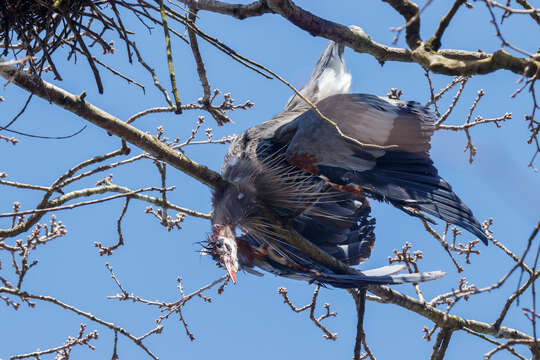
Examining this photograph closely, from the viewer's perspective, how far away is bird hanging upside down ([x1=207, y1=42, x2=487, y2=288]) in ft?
14.0

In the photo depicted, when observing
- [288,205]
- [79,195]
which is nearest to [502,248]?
[288,205]

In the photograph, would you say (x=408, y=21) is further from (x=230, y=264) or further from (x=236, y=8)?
(x=230, y=264)

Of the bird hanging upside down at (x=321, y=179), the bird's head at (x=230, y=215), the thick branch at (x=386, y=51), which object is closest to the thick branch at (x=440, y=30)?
the thick branch at (x=386, y=51)

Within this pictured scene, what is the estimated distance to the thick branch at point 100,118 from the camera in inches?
129

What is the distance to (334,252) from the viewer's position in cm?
479

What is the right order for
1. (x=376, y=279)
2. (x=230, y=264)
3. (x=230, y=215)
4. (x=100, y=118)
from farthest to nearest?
1. (x=230, y=215)
2. (x=230, y=264)
3. (x=376, y=279)
4. (x=100, y=118)

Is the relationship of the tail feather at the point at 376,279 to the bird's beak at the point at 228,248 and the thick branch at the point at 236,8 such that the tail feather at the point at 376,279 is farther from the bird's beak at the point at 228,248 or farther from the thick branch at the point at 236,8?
the thick branch at the point at 236,8

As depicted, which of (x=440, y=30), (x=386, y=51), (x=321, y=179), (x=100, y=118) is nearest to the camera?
(x=440, y=30)

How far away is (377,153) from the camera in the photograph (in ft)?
14.3

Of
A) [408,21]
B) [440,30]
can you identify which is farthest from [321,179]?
[440,30]

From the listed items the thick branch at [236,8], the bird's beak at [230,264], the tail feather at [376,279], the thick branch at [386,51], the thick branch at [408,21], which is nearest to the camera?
the thick branch at [386,51]

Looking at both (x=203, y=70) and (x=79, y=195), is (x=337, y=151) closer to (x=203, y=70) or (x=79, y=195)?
(x=203, y=70)

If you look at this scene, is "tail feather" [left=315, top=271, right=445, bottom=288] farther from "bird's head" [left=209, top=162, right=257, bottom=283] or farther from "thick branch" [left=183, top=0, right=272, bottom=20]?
"thick branch" [left=183, top=0, right=272, bottom=20]

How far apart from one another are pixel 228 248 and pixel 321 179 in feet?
2.65
